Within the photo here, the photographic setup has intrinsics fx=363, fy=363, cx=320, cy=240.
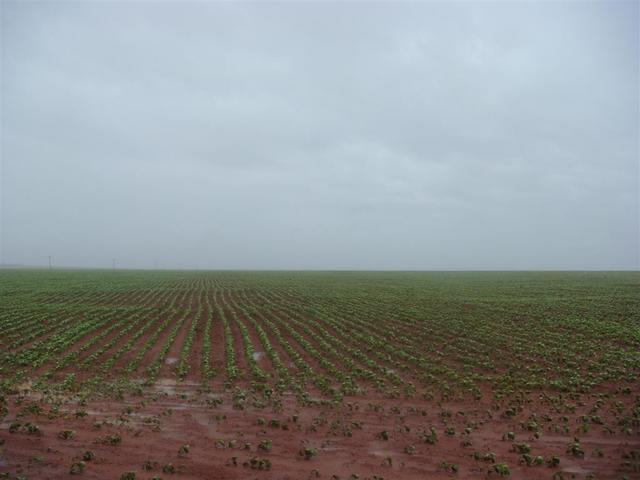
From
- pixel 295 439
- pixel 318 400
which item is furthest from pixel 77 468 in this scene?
pixel 318 400

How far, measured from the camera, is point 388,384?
14555mm

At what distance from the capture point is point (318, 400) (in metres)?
12.8

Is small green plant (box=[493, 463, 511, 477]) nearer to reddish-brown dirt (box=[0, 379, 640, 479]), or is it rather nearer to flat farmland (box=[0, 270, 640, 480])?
flat farmland (box=[0, 270, 640, 480])

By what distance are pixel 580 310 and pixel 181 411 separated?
33812mm

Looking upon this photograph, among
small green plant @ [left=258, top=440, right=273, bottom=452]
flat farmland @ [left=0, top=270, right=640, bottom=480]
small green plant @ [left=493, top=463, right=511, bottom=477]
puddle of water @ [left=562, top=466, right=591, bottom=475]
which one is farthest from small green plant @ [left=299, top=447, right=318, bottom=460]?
puddle of water @ [left=562, top=466, right=591, bottom=475]

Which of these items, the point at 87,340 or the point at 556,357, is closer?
the point at 556,357

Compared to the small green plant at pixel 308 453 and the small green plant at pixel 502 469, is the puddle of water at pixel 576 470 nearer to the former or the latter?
the small green plant at pixel 502 469

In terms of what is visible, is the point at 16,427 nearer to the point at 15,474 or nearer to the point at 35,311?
the point at 15,474

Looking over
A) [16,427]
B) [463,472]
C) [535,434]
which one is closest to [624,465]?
[535,434]

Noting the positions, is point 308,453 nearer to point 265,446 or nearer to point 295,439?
→ point 295,439

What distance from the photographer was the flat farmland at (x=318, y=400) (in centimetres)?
872

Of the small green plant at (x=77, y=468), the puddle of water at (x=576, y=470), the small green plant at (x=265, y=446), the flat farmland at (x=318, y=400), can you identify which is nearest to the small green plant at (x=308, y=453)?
the flat farmland at (x=318, y=400)

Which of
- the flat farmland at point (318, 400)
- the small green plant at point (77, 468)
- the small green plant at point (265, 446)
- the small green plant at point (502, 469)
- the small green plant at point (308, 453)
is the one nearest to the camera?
the small green plant at point (77, 468)

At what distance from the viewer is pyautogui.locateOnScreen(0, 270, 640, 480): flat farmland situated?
872cm
